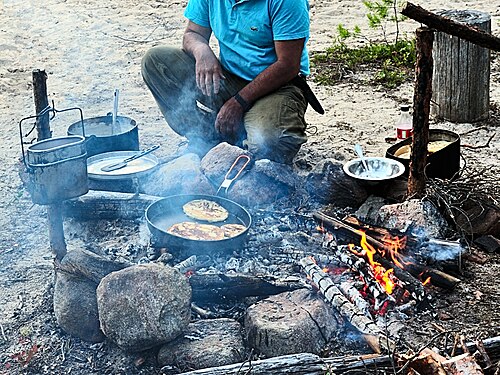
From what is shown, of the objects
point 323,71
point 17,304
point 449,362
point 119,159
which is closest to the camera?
point 449,362

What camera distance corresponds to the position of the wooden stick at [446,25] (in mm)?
3789

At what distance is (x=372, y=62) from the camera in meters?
7.95

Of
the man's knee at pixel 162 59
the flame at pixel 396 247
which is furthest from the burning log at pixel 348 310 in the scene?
the man's knee at pixel 162 59

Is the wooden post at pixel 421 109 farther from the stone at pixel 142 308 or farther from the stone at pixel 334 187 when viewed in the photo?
the stone at pixel 142 308

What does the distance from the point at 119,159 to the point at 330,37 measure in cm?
449

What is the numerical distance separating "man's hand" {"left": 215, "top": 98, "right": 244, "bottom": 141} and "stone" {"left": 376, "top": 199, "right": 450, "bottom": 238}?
1.53 metres

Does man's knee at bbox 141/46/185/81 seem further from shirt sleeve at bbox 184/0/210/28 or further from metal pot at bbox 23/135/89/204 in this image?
metal pot at bbox 23/135/89/204

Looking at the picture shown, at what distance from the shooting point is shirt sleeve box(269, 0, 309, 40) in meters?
4.98

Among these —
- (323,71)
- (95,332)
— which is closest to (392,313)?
(95,332)

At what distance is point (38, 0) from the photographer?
10.6 m

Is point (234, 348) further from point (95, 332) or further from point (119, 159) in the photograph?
point (119, 159)

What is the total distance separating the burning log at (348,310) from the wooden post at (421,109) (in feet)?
2.83

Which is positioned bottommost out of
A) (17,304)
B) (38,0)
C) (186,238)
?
(17,304)

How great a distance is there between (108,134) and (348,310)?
9.24 feet
